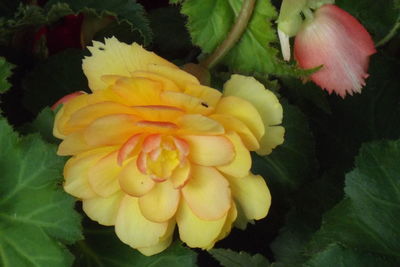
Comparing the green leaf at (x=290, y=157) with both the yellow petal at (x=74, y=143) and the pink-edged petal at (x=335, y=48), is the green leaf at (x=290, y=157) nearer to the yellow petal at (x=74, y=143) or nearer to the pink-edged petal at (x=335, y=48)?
the pink-edged petal at (x=335, y=48)

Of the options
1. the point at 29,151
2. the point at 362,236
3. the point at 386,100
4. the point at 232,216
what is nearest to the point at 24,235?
the point at 29,151

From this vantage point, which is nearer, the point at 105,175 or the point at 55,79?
the point at 105,175

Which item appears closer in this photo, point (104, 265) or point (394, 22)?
point (104, 265)

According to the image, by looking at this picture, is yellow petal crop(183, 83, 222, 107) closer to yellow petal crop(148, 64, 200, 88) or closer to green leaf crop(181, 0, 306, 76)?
yellow petal crop(148, 64, 200, 88)

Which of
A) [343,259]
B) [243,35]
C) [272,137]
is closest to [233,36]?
[243,35]

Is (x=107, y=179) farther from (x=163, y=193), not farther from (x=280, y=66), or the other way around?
(x=280, y=66)

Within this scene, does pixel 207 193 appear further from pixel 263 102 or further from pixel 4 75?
pixel 4 75
